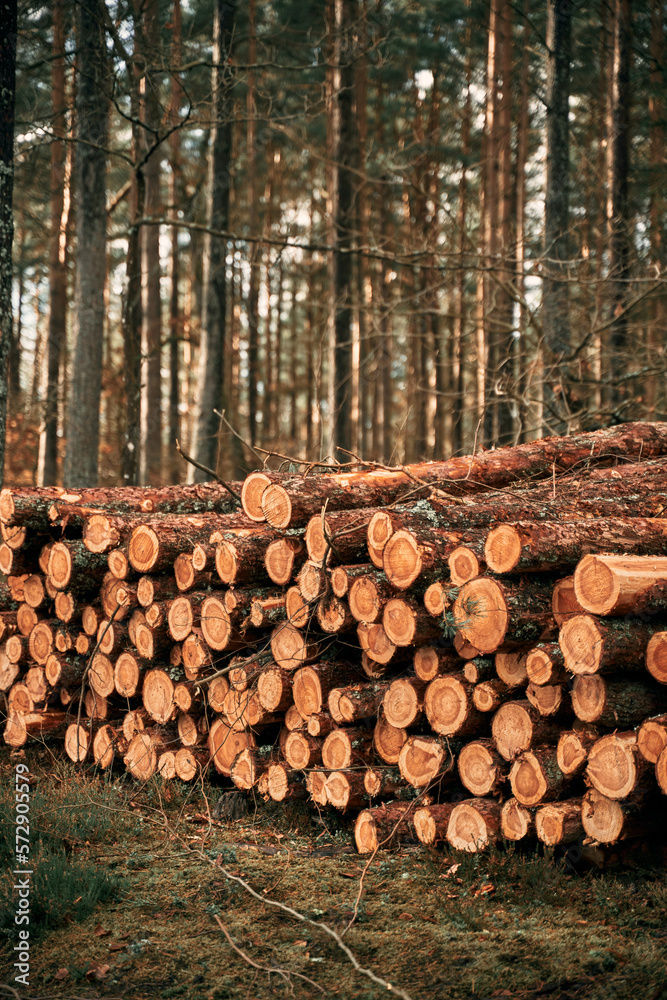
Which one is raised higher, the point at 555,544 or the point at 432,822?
the point at 555,544

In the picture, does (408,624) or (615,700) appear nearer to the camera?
(615,700)

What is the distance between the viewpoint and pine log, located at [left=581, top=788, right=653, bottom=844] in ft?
11.0

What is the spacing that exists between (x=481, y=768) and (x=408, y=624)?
2.55 feet

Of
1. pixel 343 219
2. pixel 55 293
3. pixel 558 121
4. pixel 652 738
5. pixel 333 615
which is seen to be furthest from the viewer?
pixel 55 293

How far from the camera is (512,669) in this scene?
12.7 feet

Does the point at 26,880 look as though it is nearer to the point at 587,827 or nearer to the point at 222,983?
the point at 222,983

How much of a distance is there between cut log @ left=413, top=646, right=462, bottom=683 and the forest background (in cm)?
173

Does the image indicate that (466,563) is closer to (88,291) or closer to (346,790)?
(346,790)

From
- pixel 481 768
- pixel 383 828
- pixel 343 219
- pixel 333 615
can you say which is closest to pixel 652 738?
pixel 481 768

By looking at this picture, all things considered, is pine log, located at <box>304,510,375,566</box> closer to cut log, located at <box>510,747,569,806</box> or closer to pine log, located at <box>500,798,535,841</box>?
cut log, located at <box>510,747,569,806</box>

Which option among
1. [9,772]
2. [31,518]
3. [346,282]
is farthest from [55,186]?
[9,772]

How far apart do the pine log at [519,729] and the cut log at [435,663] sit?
1.10 ft

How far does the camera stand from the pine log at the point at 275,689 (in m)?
4.55

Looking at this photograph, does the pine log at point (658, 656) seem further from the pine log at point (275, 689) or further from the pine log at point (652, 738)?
the pine log at point (275, 689)
